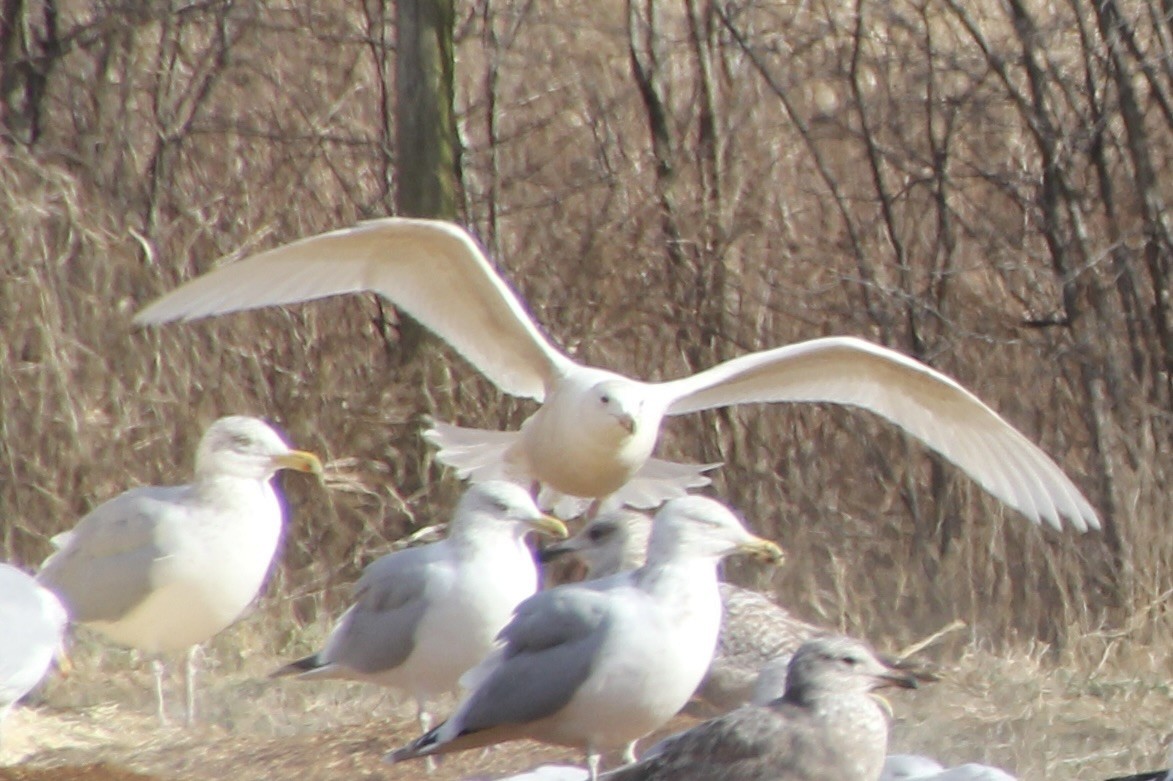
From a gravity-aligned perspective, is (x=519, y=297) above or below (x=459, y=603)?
above

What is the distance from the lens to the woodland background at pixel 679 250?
27.8 ft

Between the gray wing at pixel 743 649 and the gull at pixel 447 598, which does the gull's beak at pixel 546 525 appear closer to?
the gull at pixel 447 598

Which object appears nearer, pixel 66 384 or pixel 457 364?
pixel 66 384

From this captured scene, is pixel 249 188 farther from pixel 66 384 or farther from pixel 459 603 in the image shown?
pixel 459 603

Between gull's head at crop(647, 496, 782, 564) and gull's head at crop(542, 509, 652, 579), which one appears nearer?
gull's head at crop(647, 496, 782, 564)

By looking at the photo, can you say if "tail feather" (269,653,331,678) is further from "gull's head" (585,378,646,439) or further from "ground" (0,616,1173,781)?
"gull's head" (585,378,646,439)

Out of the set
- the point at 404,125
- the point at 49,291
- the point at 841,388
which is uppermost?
the point at 404,125

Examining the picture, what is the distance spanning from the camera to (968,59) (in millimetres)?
10172

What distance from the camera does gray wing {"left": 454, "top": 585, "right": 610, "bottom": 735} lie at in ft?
14.7

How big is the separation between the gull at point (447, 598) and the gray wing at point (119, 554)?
726mm

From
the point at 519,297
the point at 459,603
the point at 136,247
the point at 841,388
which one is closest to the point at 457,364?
the point at 519,297

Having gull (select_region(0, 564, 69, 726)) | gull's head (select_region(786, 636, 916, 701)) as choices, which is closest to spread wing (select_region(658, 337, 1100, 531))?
gull (select_region(0, 564, 69, 726))

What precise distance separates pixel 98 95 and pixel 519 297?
2.79 meters

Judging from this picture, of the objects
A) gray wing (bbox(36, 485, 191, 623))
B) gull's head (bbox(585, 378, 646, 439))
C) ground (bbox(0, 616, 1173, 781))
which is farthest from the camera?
gull's head (bbox(585, 378, 646, 439))
